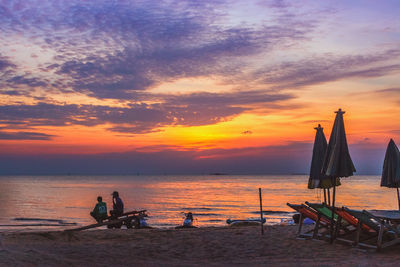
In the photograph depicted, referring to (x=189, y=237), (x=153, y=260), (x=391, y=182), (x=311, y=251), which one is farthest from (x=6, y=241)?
(x=391, y=182)

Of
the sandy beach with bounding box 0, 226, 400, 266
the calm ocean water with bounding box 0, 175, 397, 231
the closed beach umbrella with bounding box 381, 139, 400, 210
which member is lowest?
the calm ocean water with bounding box 0, 175, 397, 231

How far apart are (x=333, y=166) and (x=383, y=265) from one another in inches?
128

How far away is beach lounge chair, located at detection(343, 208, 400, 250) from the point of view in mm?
10477

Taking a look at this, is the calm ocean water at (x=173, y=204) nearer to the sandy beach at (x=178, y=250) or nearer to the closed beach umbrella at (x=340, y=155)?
the sandy beach at (x=178, y=250)

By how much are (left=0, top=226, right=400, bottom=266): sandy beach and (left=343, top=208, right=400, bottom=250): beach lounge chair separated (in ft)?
0.79

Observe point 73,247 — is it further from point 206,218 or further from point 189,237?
point 206,218

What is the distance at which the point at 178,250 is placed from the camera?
1152 cm

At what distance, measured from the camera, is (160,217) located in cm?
3603

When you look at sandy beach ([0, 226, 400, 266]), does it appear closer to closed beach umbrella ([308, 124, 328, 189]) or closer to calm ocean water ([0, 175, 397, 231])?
closed beach umbrella ([308, 124, 328, 189])

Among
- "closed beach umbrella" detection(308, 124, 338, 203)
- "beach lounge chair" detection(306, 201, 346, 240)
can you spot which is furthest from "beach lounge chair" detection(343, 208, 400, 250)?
"closed beach umbrella" detection(308, 124, 338, 203)

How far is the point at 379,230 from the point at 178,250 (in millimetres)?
5425

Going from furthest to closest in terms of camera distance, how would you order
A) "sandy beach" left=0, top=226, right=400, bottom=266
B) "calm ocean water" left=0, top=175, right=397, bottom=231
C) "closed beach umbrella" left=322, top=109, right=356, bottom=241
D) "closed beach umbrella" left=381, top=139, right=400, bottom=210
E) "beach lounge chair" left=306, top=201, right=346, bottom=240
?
"calm ocean water" left=0, top=175, right=397, bottom=231, "closed beach umbrella" left=381, top=139, right=400, bottom=210, "beach lounge chair" left=306, top=201, right=346, bottom=240, "closed beach umbrella" left=322, top=109, right=356, bottom=241, "sandy beach" left=0, top=226, right=400, bottom=266

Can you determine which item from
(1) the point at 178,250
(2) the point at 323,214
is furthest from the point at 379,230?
(1) the point at 178,250

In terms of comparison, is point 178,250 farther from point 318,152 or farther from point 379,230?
point 318,152
